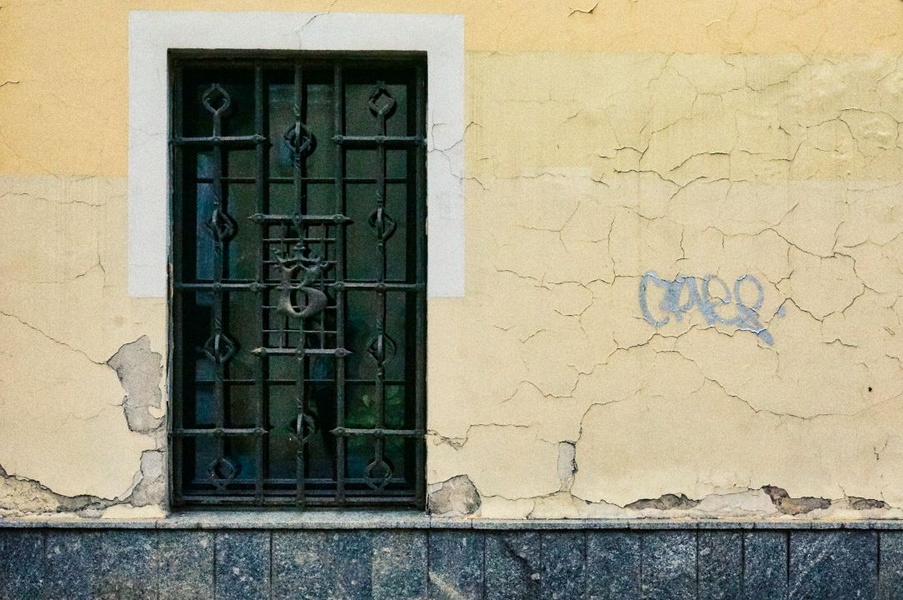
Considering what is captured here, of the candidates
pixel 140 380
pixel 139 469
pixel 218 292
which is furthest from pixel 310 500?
pixel 218 292

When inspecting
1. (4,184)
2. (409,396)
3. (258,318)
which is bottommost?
(409,396)

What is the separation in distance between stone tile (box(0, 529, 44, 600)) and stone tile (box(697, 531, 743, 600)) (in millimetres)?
2735

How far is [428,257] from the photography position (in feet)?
11.5

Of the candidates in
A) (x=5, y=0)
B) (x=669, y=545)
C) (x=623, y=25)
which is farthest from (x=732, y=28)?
(x=5, y=0)

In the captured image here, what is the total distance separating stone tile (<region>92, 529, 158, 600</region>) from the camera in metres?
3.47

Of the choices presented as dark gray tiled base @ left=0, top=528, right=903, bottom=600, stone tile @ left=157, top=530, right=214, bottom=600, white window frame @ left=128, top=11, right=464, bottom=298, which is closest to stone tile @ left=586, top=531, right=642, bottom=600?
dark gray tiled base @ left=0, top=528, right=903, bottom=600

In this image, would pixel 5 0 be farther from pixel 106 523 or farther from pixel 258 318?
pixel 106 523

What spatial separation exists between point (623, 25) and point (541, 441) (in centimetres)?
177

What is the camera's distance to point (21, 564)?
11.4ft

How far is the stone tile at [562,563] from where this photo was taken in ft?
11.4

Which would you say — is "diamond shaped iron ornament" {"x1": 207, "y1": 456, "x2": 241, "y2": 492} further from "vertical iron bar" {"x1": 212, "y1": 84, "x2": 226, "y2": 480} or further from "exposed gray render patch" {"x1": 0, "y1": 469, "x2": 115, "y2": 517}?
"exposed gray render patch" {"x1": 0, "y1": 469, "x2": 115, "y2": 517}

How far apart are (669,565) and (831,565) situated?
0.67 m

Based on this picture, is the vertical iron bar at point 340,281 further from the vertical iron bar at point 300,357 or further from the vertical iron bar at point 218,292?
the vertical iron bar at point 218,292

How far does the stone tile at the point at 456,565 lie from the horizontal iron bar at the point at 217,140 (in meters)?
1.82
